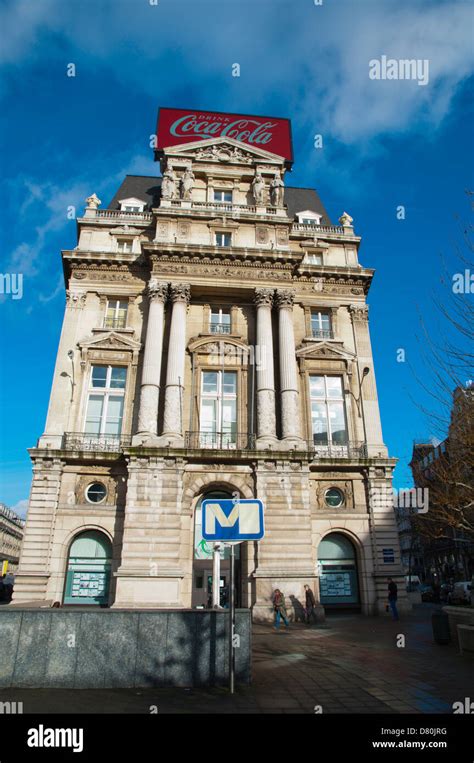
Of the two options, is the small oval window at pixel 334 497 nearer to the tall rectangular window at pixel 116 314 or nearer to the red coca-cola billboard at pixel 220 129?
the tall rectangular window at pixel 116 314

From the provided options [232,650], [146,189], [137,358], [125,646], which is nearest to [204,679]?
[232,650]

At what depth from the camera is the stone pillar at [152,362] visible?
87.7 ft

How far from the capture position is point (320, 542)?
2734 centimetres

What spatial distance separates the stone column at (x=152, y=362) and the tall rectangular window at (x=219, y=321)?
340 centimetres

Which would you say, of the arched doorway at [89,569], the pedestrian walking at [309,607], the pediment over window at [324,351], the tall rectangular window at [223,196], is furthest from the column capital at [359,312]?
the arched doorway at [89,569]

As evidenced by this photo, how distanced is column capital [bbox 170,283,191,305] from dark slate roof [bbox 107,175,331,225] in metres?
9.92

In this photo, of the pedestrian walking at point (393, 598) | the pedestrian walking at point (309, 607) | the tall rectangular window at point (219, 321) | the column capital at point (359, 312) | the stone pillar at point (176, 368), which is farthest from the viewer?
the column capital at point (359, 312)

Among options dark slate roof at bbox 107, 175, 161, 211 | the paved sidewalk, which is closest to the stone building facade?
dark slate roof at bbox 107, 175, 161, 211

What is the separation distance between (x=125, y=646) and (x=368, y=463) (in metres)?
21.1

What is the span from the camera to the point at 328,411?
3009cm

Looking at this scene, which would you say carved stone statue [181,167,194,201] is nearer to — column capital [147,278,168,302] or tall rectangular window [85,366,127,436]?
column capital [147,278,168,302]

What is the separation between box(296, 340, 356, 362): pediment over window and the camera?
31.1 metres

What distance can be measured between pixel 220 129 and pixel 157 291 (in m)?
17.0
